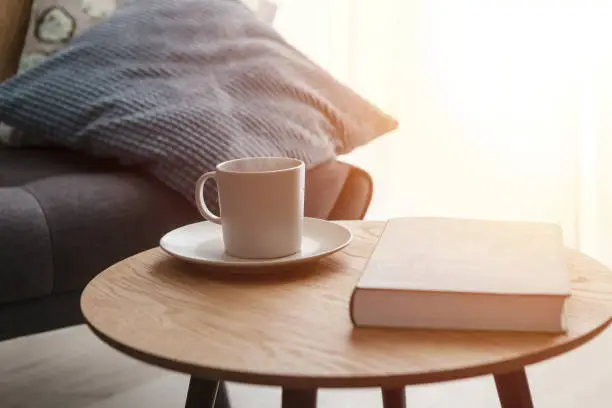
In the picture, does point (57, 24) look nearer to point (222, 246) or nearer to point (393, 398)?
point (222, 246)

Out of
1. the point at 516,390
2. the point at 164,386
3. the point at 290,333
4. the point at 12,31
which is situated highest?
the point at 12,31

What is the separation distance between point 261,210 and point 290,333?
0.52 ft

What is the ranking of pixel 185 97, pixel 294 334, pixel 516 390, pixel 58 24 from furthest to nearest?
pixel 58 24
pixel 185 97
pixel 516 390
pixel 294 334

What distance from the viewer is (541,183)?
5.71ft

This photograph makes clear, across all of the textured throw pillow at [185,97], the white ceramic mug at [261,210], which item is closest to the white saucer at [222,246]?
the white ceramic mug at [261,210]

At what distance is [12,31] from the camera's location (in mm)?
1653

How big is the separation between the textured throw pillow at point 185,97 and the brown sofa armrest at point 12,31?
0.95 ft

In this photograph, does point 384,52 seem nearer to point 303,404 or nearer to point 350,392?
point 350,392

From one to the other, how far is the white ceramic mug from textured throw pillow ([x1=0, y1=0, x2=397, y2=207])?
41cm

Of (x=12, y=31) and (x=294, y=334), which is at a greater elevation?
(x=12, y=31)

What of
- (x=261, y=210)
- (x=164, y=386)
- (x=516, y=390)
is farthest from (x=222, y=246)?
(x=164, y=386)

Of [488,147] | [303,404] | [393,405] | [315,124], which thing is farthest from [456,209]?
[303,404]

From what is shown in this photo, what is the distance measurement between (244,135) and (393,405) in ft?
1.68

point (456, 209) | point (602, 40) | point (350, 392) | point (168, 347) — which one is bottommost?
point (350, 392)
